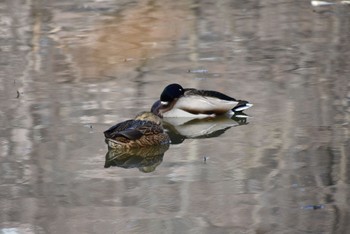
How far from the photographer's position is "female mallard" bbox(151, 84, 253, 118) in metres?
10.6

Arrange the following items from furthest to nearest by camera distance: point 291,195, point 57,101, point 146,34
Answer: point 146,34, point 57,101, point 291,195

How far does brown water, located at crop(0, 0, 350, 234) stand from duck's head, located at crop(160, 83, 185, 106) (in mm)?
357

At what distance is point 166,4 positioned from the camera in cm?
1755

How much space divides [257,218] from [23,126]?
367 centimetres

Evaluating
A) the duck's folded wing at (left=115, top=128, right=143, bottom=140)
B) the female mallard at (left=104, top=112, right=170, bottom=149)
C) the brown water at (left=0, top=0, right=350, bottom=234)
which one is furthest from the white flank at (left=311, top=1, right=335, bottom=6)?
the duck's folded wing at (left=115, top=128, right=143, bottom=140)

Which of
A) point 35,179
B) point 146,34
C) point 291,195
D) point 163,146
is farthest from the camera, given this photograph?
point 146,34

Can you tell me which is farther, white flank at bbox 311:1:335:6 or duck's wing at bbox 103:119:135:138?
white flank at bbox 311:1:335:6

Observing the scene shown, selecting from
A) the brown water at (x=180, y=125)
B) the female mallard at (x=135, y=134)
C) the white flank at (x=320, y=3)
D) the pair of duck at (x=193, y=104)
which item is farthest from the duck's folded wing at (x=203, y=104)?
the white flank at (x=320, y=3)

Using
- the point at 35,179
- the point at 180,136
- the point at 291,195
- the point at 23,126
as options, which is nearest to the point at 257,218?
the point at 291,195

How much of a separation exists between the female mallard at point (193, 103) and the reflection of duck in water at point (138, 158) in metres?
1.20

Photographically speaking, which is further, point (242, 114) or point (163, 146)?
point (242, 114)

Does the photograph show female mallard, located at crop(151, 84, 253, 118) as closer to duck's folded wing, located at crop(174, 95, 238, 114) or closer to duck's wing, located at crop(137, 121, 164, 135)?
duck's folded wing, located at crop(174, 95, 238, 114)

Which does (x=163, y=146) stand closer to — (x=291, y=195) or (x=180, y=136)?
(x=180, y=136)

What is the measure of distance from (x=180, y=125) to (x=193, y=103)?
293mm
